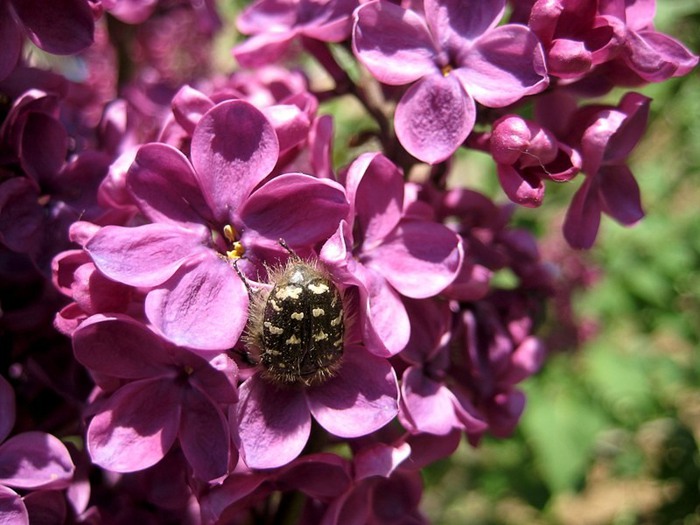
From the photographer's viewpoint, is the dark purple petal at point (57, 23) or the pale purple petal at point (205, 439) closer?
the pale purple petal at point (205, 439)

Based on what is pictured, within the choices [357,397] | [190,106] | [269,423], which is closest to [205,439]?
[269,423]

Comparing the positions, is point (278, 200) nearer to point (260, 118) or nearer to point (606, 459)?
point (260, 118)

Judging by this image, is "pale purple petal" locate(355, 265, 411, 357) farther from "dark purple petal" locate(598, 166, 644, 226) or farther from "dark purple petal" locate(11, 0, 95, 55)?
"dark purple petal" locate(11, 0, 95, 55)

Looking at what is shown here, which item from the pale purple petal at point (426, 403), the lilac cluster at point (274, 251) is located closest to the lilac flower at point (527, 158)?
the lilac cluster at point (274, 251)

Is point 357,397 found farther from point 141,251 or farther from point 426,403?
point 141,251

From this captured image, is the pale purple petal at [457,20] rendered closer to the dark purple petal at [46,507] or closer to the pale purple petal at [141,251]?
the pale purple petal at [141,251]

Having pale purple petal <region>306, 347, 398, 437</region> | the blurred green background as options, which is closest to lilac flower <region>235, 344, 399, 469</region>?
pale purple petal <region>306, 347, 398, 437</region>
